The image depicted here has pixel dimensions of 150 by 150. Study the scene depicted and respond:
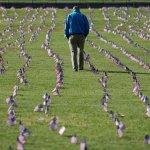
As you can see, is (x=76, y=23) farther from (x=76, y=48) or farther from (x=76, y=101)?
(x=76, y=101)

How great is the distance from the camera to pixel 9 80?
20.9m

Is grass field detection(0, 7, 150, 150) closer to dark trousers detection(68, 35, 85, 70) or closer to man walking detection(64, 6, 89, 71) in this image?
dark trousers detection(68, 35, 85, 70)

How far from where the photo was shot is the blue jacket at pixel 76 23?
77.4ft

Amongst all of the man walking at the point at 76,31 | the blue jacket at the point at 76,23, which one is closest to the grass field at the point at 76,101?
the man walking at the point at 76,31

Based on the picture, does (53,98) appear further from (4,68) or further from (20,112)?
(4,68)

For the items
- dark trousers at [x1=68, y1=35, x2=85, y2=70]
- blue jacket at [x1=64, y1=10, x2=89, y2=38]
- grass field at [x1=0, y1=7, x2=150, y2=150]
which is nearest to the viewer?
grass field at [x1=0, y1=7, x2=150, y2=150]

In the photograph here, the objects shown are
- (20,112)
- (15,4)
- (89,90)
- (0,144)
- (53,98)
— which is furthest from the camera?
(15,4)

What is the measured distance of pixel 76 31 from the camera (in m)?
23.8

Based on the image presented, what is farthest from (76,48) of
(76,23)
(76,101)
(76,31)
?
(76,101)

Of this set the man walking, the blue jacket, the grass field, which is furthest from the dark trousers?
the grass field

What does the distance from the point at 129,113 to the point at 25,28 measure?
33493 mm

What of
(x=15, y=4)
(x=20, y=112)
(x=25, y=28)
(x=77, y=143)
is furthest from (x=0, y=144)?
(x=15, y=4)

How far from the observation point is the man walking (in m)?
23.6

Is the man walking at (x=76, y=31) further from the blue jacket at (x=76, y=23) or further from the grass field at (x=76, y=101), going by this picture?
the grass field at (x=76, y=101)
